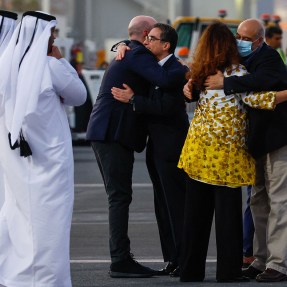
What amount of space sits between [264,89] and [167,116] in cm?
87

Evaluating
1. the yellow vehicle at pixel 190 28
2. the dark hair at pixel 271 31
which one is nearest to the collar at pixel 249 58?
the dark hair at pixel 271 31

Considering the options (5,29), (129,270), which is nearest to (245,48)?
(5,29)

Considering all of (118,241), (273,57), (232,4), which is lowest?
(232,4)

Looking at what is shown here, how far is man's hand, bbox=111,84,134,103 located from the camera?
391 inches

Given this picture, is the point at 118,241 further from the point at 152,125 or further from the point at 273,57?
the point at 273,57

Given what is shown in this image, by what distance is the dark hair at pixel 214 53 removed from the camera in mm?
9359

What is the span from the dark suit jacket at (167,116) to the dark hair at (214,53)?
44cm

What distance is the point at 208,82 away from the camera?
9414mm

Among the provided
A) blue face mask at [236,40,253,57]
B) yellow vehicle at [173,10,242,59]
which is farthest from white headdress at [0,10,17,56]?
yellow vehicle at [173,10,242,59]

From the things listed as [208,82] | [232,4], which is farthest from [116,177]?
[232,4]

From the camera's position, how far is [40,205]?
28.6 feet

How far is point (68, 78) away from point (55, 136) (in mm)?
400

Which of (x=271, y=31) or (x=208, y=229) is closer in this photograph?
(x=208, y=229)

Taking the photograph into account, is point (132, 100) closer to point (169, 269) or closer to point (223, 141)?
point (223, 141)
